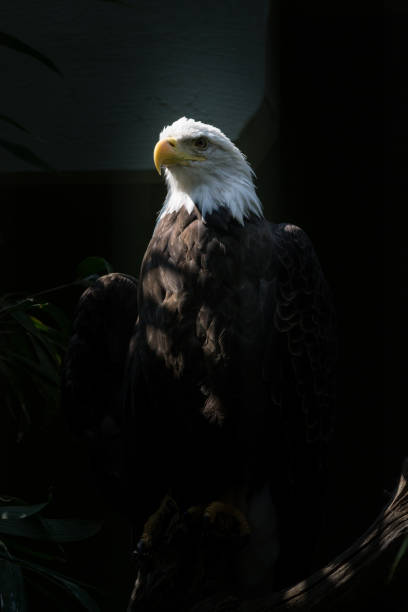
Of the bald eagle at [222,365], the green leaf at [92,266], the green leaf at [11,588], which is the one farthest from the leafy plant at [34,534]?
the green leaf at [92,266]

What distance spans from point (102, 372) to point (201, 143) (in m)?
0.69

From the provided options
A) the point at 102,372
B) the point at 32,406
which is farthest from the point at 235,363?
the point at 32,406

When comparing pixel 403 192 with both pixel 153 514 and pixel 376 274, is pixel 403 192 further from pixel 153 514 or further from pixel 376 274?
pixel 153 514

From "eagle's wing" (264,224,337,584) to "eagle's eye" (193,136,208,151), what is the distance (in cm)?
30

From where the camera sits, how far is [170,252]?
1882 millimetres

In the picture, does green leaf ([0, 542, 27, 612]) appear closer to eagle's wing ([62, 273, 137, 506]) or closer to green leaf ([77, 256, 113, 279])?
eagle's wing ([62, 273, 137, 506])

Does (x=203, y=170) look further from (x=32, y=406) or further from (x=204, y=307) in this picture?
(x=32, y=406)

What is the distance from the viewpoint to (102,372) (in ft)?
6.79

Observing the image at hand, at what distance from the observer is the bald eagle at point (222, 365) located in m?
1.78

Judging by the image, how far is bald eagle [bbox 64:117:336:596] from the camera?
5.83 feet

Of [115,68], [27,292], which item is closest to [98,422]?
[27,292]

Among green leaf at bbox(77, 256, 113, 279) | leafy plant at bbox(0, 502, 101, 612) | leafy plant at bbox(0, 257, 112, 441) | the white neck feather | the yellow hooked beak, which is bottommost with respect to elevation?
leafy plant at bbox(0, 502, 101, 612)

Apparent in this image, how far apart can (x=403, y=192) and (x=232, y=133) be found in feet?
1.81

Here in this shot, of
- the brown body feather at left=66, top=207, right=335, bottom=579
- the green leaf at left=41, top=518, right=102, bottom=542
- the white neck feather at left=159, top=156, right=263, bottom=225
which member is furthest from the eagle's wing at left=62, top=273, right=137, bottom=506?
the green leaf at left=41, top=518, right=102, bottom=542
